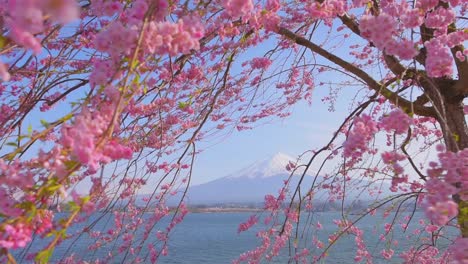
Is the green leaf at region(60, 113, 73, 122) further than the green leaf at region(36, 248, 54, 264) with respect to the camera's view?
Yes

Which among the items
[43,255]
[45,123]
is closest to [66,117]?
[45,123]

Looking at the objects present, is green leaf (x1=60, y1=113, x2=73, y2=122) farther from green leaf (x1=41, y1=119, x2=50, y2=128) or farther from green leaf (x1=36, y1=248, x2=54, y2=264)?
green leaf (x1=36, y1=248, x2=54, y2=264)

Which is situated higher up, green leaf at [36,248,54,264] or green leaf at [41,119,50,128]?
green leaf at [41,119,50,128]

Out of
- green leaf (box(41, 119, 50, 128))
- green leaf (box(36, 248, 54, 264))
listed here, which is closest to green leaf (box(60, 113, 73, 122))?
green leaf (box(41, 119, 50, 128))

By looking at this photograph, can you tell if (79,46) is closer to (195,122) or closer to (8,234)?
(195,122)

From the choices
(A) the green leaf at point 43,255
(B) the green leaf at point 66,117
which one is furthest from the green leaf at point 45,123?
(A) the green leaf at point 43,255

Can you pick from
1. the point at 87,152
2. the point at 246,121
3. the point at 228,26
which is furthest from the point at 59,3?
the point at 246,121

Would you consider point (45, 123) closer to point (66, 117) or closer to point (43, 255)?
point (66, 117)

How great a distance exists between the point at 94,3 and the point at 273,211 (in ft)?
11.2

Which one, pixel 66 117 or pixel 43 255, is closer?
pixel 43 255

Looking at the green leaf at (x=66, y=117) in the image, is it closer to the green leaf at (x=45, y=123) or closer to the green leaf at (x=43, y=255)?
the green leaf at (x=45, y=123)

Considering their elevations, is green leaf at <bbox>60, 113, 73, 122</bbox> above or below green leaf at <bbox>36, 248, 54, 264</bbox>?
above

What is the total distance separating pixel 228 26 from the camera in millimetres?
2498

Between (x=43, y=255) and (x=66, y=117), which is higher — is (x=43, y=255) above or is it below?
below
